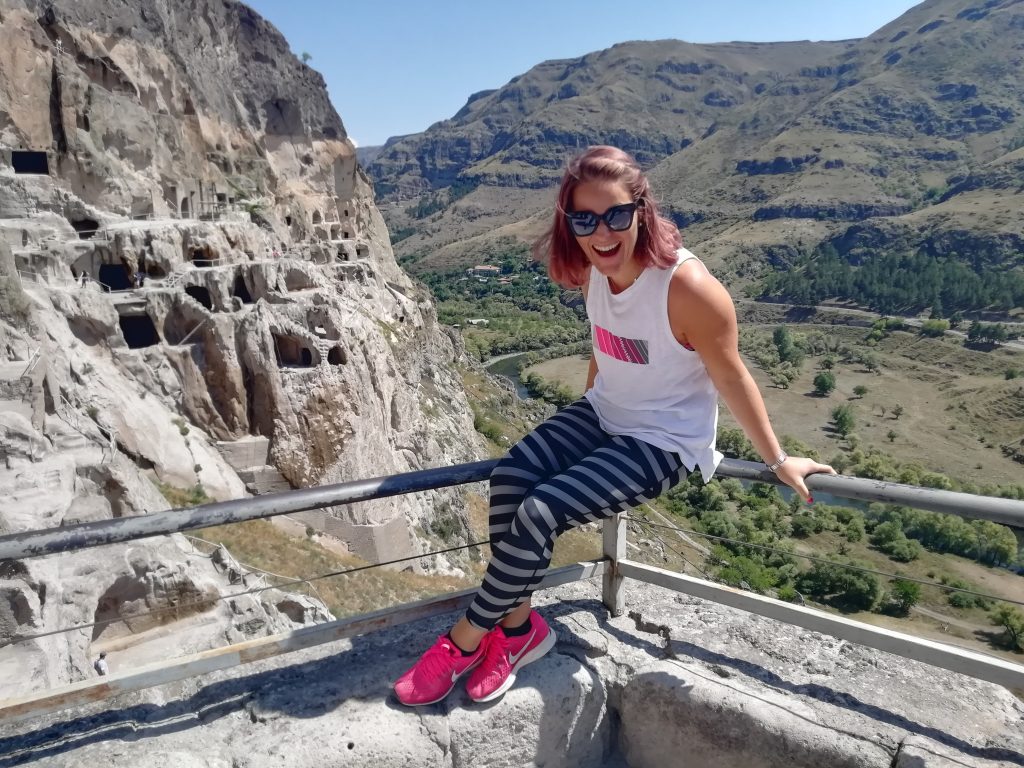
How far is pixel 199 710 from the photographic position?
247 cm

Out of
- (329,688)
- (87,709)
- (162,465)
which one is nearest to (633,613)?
(329,688)

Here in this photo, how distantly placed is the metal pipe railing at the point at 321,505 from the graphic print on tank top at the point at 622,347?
565 millimetres

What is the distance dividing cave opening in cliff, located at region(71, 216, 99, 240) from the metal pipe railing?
20.3 m

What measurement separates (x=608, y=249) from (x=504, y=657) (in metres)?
1.58

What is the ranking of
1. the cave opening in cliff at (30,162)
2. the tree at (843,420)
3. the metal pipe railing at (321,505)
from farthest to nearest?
1. the tree at (843,420)
2. the cave opening in cliff at (30,162)
3. the metal pipe railing at (321,505)

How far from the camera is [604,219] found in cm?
254

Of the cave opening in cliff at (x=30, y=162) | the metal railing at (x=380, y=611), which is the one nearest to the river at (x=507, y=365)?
the cave opening in cliff at (x=30, y=162)

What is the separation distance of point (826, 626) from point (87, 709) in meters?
2.75

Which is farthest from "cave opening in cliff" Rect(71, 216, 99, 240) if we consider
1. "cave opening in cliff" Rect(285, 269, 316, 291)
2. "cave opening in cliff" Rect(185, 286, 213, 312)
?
"cave opening in cliff" Rect(285, 269, 316, 291)

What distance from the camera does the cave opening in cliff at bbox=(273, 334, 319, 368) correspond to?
17844mm

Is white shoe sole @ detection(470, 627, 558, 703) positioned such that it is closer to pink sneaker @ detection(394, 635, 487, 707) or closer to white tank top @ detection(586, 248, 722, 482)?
pink sneaker @ detection(394, 635, 487, 707)

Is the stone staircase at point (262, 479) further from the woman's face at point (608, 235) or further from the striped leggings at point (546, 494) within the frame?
the woman's face at point (608, 235)

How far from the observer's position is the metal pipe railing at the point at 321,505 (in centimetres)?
217

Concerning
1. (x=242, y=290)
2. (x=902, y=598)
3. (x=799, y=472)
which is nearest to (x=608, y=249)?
(x=799, y=472)
